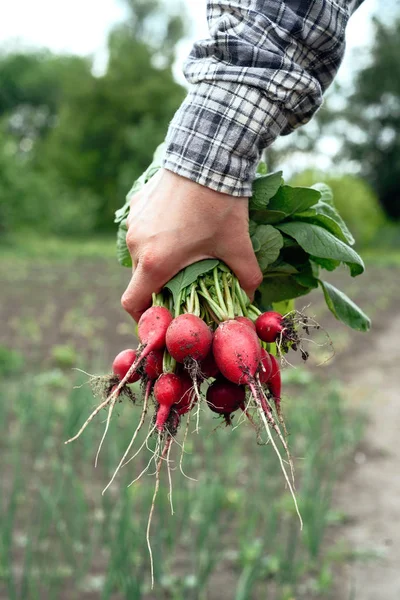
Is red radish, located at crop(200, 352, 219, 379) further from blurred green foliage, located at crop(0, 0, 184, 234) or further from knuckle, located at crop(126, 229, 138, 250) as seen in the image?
blurred green foliage, located at crop(0, 0, 184, 234)

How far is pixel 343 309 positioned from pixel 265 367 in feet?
1.01

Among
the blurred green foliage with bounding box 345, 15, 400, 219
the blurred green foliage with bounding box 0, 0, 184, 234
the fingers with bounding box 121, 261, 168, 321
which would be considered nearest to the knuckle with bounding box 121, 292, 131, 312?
the fingers with bounding box 121, 261, 168, 321

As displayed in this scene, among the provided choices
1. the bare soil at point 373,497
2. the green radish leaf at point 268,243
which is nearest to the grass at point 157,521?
the bare soil at point 373,497

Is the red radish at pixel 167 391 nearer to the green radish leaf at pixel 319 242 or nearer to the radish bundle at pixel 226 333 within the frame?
the radish bundle at pixel 226 333

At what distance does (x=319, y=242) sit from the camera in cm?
144

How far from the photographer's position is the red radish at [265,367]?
1429mm

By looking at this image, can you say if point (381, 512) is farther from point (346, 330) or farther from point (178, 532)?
point (346, 330)

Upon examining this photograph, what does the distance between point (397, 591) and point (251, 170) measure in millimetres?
2242

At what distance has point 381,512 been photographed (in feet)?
11.5

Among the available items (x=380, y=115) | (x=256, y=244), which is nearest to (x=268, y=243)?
(x=256, y=244)

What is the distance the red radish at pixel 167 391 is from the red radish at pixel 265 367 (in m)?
0.18

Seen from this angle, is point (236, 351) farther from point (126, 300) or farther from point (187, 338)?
point (126, 300)

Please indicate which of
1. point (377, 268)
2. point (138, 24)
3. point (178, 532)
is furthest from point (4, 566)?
point (138, 24)

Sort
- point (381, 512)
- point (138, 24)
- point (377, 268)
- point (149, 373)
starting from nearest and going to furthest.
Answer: point (149, 373), point (381, 512), point (377, 268), point (138, 24)
